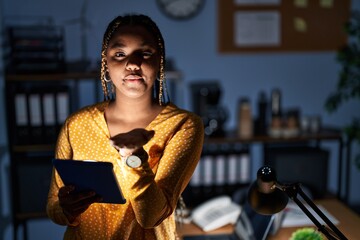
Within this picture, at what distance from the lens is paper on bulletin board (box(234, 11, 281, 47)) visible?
10.9 feet

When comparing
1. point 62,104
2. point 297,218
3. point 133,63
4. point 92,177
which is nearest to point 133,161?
point 92,177

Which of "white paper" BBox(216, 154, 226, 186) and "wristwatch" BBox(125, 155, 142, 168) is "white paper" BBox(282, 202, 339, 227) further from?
"wristwatch" BBox(125, 155, 142, 168)

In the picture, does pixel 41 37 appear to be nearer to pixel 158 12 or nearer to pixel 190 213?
pixel 158 12

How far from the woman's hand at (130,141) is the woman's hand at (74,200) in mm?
153

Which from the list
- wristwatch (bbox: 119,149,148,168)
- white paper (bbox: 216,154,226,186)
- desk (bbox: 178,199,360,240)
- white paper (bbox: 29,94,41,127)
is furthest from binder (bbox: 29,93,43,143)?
wristwatch (bbox: 119,149,148,168)

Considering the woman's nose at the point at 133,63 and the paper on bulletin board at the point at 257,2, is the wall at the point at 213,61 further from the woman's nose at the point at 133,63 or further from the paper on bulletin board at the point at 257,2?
the woman's nose at the point at 133,63

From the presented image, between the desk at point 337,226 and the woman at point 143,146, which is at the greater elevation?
the woman at point 143,146

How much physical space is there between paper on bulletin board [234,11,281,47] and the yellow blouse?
7.28 ft

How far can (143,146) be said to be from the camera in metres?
1.14

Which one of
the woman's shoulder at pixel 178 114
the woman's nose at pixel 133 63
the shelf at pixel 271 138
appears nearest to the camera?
the woman's nose at pixel 133 63

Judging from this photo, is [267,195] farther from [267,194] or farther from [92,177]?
[92,177]

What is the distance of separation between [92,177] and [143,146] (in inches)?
6.0

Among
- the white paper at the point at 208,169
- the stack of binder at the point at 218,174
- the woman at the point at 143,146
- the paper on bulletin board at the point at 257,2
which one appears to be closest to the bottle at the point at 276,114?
the stack of binder at the point at 218,174

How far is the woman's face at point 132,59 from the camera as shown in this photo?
3.54 feet
